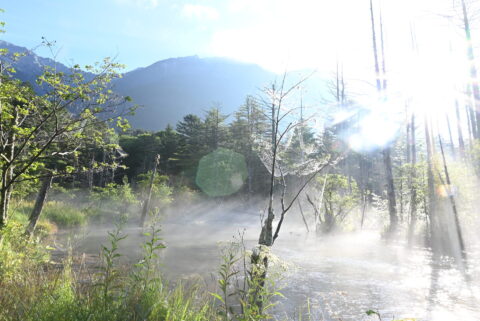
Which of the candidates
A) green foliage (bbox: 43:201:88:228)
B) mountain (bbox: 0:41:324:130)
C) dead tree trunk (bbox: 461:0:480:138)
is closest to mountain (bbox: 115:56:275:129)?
mountain (bbox: 0:41:324:130)

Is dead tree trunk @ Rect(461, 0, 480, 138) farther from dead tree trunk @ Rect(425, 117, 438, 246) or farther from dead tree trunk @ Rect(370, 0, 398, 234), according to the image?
dead tree trunk @ Rect(425, 117, 438, 246)

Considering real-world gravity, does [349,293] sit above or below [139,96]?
below

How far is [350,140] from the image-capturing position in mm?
35031

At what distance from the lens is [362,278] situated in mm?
8133

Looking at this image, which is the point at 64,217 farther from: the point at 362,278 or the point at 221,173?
the point at 221,173

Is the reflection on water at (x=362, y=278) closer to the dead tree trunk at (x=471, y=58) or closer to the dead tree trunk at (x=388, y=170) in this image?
the dead tree trunk at (x=388, y=170)

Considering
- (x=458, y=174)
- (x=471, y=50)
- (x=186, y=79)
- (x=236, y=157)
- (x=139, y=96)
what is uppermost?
(x=186, y=79)

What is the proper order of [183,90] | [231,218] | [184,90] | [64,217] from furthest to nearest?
[184,90], [183,90], [231,218], [64,217]

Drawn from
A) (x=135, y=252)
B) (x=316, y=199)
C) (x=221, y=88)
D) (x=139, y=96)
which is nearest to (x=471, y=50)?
(x=316, y=199)

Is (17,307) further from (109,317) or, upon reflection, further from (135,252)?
(135,252)

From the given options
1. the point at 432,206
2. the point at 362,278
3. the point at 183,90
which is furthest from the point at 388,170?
the point at 183,90

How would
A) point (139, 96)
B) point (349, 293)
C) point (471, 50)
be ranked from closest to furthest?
point (349, 293) → point (471, 50) → point (139, 96)

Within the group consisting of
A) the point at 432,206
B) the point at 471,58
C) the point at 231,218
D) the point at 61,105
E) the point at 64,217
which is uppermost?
the point at 471,58

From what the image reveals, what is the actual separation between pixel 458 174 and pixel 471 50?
734 centimetres
